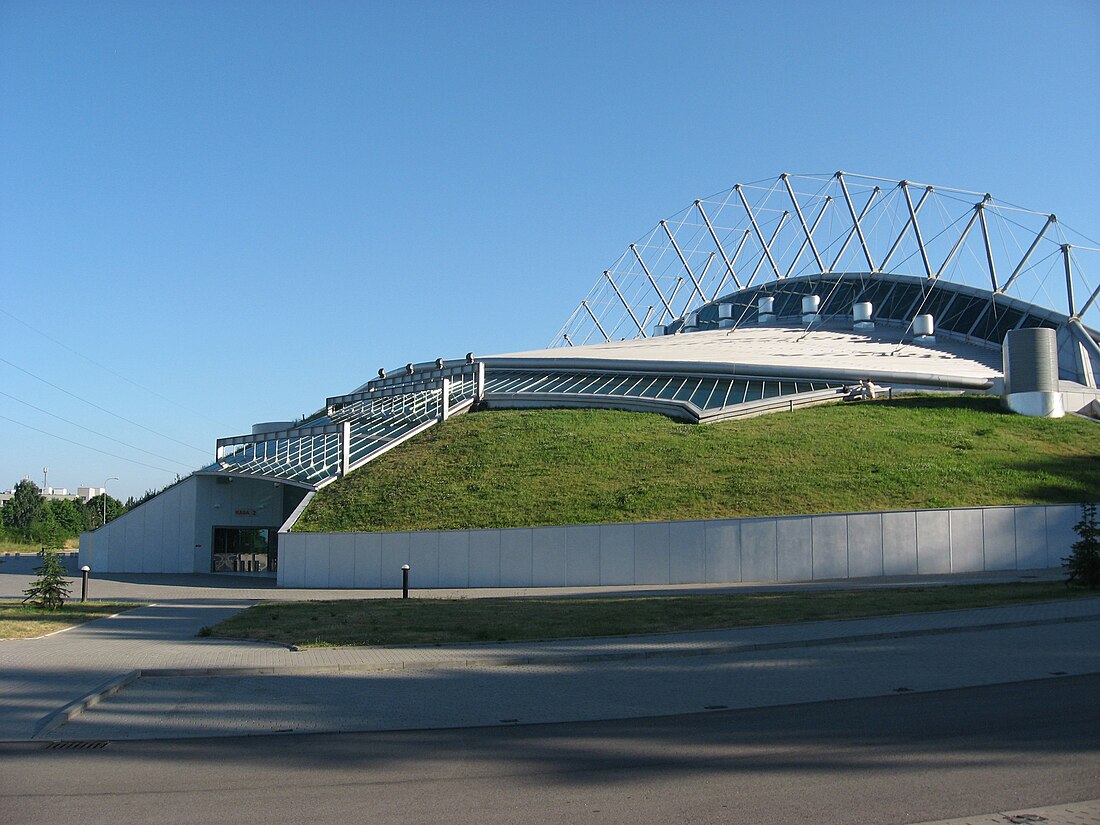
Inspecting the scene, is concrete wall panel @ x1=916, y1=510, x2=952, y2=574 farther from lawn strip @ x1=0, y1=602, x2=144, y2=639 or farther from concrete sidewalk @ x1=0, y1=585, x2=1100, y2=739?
lawn strip @ x1=0, y1=602, x2=144, y2=639

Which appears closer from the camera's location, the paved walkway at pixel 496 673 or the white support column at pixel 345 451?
the paved walkway at pixel 496 673

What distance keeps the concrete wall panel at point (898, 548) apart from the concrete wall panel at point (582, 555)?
9102 mm

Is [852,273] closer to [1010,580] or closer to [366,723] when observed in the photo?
[1010,580]

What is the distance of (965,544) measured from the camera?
3081cm

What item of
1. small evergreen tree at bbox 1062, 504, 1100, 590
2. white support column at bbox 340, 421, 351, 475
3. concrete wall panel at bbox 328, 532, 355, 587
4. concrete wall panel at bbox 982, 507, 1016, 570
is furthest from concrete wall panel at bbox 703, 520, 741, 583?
white support column at bbox 340, 421, 351, 475

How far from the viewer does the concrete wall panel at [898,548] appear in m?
30.6

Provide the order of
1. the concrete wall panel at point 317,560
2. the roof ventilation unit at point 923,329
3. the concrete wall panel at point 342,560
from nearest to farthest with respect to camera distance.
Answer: the concrete wall panel at point 342,560, the concrete wall panel at point 317,560, the roof ventilation unit at point 923,329

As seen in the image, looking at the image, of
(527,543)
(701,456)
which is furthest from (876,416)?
(527,543)

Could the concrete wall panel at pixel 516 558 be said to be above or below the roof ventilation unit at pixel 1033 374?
below

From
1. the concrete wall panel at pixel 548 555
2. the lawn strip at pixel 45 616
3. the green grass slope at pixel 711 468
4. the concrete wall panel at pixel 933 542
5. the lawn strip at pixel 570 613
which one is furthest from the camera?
the green grass slope at pixel 711 468

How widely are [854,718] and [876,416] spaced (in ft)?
119

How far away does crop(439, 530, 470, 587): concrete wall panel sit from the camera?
3278 cm

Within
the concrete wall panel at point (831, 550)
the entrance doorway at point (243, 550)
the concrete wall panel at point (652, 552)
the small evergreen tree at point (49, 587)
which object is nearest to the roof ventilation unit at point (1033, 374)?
the concrete wall panel at point (831, 550)

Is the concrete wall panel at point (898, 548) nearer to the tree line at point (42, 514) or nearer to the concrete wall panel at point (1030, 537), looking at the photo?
the concrete wall panel at point (1030, 537)
